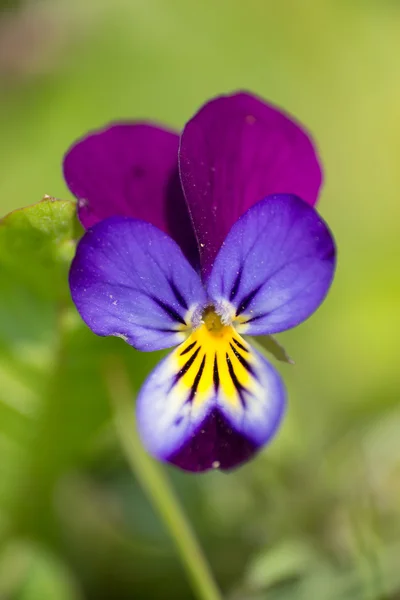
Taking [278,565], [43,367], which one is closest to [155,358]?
[43,367]

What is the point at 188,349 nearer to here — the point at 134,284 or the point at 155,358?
the point at 134,284

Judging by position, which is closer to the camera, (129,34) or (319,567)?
(319,567)

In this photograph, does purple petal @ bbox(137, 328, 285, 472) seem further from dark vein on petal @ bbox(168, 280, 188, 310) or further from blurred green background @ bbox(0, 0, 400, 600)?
blurred green background @ bbox(0, 0, 400, 600)

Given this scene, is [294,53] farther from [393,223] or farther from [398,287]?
[398,287]

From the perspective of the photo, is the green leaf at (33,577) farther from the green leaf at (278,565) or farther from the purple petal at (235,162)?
the purple petal at (235,162)

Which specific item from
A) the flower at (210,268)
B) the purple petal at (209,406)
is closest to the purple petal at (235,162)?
the flower at (210,268)

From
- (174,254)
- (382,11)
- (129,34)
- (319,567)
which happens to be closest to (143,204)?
(174,254)
